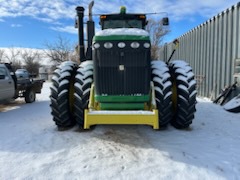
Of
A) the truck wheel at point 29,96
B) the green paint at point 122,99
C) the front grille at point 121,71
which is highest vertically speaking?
the front grille at point 121,71

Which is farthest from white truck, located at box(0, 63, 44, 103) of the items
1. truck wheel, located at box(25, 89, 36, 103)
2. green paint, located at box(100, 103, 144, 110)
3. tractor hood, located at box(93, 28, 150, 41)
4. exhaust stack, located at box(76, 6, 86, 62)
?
tractor hood, located at box(93, 28, 150, 41)

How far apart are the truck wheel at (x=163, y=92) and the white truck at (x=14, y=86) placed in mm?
5849

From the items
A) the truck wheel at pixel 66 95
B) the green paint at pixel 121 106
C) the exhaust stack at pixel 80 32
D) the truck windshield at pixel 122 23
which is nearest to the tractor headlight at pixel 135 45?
the green paint at pixel 121 106

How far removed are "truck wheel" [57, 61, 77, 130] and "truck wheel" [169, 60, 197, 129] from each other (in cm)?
218

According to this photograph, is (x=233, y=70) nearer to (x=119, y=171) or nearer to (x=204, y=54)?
(x=204, y=54)

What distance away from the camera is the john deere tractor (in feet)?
13.7

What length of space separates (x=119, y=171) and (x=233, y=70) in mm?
6312

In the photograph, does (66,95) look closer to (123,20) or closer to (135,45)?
(135,45)

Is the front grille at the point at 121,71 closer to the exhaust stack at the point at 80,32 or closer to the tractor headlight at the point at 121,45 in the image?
the tractor headlight at the point at 121,45

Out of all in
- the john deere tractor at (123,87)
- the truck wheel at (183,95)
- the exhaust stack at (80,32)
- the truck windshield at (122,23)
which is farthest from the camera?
the truck windshield at (122,23)

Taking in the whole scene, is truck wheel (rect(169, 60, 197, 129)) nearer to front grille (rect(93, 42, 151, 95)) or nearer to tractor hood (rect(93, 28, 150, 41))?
front grille (rect(93, 42, 151, 95))

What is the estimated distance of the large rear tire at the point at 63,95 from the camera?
4.82 m

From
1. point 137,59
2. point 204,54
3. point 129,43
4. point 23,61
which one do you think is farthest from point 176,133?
point 23,61

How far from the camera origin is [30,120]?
6.38 meters
